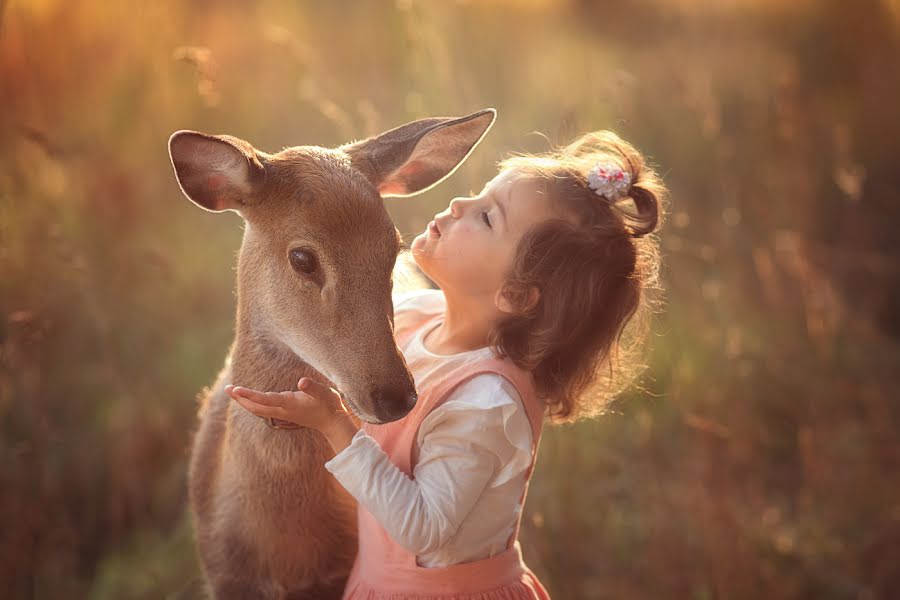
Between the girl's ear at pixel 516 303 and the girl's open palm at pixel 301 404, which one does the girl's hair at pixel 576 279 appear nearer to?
the girl's ear at pixel 516 303

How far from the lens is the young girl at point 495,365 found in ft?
6.81

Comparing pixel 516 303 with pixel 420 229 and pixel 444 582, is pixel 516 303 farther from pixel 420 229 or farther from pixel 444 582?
pixel 420 229

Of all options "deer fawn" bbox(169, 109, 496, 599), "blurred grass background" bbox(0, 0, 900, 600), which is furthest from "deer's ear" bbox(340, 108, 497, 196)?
"blurred grass background" bbox(0, 0, 900, 600)

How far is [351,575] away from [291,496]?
302 mm

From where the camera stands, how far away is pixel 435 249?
2359mm

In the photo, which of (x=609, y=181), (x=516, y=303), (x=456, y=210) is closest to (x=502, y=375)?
(x=516, y=303)

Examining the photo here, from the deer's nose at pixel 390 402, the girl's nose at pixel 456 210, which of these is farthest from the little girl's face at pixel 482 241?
the deer's nose at pixel 390 402

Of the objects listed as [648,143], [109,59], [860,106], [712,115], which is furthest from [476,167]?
[860,106]

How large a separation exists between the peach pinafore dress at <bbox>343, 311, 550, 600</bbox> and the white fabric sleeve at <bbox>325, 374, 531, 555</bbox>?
0.05 m

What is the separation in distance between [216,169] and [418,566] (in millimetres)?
995

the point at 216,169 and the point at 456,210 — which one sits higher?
the point at 216,169

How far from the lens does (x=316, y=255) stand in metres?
2.03

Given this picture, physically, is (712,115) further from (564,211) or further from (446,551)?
(446,551)

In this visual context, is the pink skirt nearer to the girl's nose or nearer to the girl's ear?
the girl's ear
